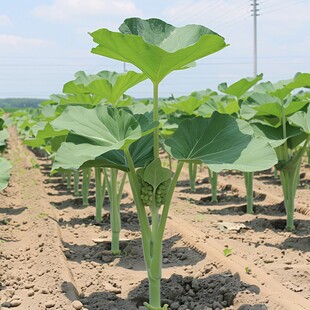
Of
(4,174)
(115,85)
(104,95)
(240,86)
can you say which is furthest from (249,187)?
(4,174)

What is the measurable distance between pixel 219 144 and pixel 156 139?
325 millimetres

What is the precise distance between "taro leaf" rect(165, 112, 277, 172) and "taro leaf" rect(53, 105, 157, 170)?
20 cm

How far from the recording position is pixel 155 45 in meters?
2.41

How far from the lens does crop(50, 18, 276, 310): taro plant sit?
8.04 ft

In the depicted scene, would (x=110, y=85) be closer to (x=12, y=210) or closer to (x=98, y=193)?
(x=98, y=193)

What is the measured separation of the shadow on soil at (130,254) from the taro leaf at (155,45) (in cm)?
185

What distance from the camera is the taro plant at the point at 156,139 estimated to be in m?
2.45

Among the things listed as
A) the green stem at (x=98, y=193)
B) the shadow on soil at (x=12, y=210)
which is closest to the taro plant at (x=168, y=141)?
the green stem at (x=98, y=193)

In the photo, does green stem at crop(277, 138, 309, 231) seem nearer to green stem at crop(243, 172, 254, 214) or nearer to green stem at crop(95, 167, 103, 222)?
green stem at crop(243, 172, 254, 214)

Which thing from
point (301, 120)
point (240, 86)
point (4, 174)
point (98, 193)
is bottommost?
point (98, 193)

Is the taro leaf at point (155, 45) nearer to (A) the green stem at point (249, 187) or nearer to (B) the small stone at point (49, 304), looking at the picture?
(B) the small stone at point (49, 304)

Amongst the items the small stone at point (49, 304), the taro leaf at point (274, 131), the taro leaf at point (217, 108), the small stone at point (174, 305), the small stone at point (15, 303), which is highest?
the taro leaf at point (217, 108)

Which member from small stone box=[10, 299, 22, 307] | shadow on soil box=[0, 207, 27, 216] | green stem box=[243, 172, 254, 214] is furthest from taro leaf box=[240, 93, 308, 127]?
shadow on soil box=[0, 207, 27, 216]

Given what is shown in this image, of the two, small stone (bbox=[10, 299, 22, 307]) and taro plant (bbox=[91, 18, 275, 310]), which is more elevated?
taro plant (bbox=[91, 18, 275, 310])
